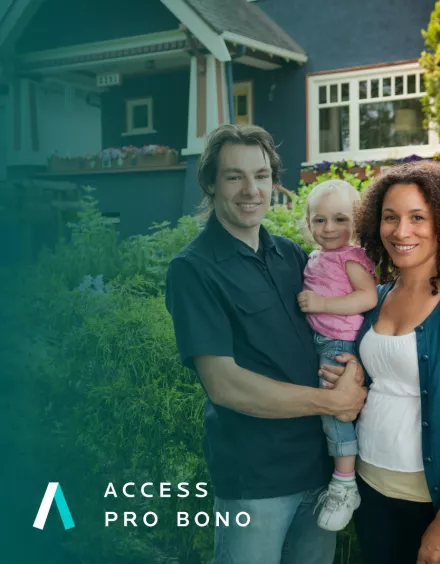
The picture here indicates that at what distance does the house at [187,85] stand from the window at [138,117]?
19mm

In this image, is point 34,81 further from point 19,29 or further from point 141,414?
point 141,414

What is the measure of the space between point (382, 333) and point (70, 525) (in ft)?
6.85

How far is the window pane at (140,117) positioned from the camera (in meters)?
7.95

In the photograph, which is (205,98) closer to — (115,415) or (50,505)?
(115,415)

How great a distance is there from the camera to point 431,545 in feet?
5.37

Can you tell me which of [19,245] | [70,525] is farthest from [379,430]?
[19,245]

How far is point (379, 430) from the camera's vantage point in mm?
1734

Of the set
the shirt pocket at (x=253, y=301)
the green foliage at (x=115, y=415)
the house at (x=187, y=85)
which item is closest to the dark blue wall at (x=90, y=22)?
the house at (x=187, y=85)

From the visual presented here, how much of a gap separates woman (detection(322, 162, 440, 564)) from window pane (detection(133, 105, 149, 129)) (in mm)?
6485

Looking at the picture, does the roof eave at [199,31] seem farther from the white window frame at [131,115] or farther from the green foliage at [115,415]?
the green foliage at [115,415]

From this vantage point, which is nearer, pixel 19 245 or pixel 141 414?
pixel 141 414

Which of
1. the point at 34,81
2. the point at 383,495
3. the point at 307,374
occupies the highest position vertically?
the point at 34,81

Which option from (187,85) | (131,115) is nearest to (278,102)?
(187,85)

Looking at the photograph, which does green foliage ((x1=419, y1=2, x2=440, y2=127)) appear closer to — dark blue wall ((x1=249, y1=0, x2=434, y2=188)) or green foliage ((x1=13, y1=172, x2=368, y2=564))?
dark blue wall ((x1=249, y1=0, x2=434, y2=188))
